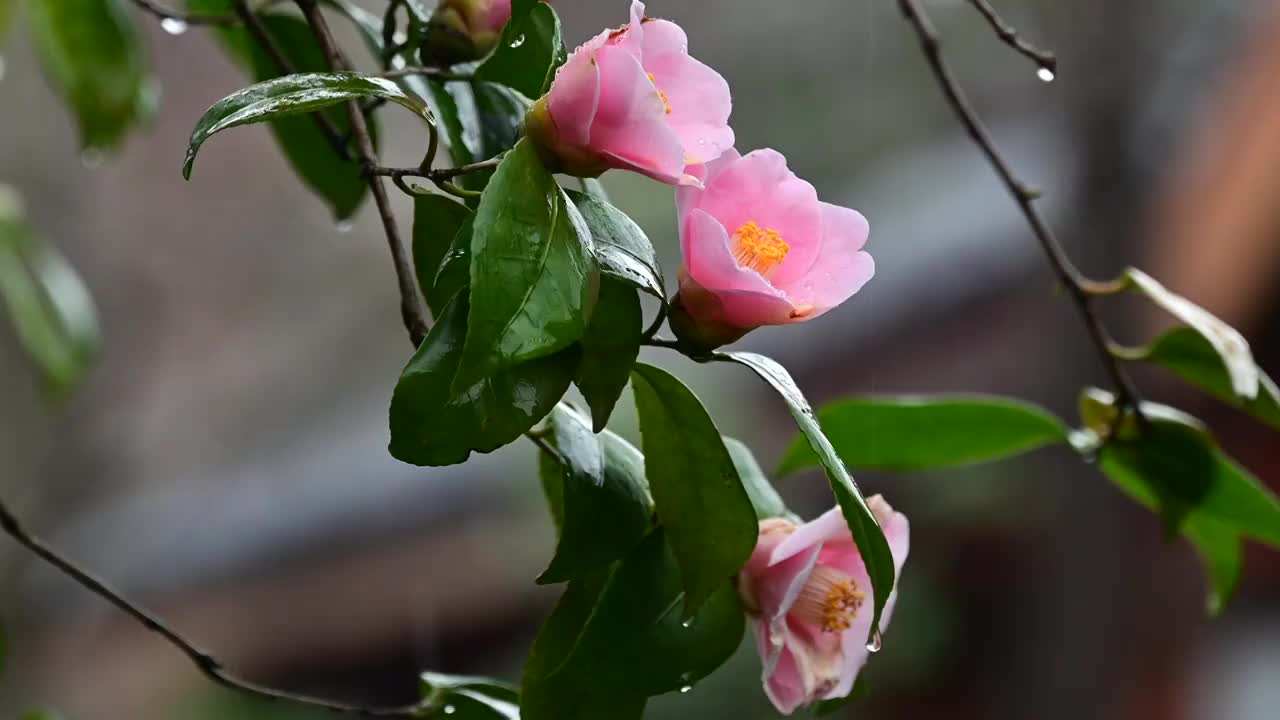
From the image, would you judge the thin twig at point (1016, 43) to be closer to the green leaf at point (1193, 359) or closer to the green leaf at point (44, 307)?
the green leaf at point (1193, 359)

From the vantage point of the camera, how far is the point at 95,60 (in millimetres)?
804

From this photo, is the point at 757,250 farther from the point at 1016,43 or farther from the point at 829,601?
the point at 1016,43

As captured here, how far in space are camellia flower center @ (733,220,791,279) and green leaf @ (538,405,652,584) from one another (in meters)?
0.08

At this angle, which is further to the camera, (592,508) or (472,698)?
(472,698)

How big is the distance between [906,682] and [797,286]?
7.26 ft

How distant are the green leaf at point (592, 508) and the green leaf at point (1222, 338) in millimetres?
287

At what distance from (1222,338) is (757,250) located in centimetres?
28

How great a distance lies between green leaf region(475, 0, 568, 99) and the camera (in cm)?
41

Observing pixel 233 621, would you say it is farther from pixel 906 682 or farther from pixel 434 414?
pixel 434 414

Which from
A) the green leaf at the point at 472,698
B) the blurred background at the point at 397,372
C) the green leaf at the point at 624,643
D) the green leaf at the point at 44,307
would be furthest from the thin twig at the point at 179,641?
the blurred background at the point at 397,372

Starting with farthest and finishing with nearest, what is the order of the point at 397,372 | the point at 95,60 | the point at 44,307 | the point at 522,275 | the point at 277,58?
1. the point at 397,372
2. the point at 44,307
3. the point at 95,60
4. the point at 277,58
5. the point at 522,275

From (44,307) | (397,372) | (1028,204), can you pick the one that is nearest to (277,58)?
(1028,204)

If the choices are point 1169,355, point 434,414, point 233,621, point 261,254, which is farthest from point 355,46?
point 434,414

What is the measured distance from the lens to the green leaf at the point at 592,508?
1.29 feet
